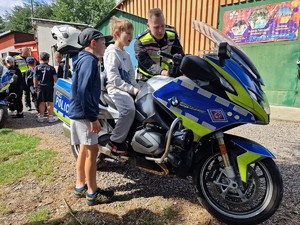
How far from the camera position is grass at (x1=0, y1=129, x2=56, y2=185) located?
365 cm

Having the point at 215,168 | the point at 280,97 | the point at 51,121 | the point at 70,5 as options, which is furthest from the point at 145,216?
the point at 70,5

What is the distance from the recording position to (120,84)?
2.90 m

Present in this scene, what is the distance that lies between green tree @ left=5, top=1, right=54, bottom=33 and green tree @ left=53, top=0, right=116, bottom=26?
39.5 feet

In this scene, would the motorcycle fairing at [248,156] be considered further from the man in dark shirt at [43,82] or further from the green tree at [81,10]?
the green tree at [81,10]

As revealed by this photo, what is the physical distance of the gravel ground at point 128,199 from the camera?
2.65 metres

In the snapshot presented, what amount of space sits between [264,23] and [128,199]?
21.7 ft

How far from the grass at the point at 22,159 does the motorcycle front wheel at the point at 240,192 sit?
2.15 metres

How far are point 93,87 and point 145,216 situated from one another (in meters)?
1.41

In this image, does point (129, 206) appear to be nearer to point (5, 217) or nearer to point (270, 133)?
point (5, 217)

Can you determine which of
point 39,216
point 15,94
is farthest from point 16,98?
point 39,216

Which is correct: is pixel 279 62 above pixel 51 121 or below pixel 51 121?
above

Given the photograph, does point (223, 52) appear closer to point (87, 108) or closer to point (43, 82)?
point (87, 108)

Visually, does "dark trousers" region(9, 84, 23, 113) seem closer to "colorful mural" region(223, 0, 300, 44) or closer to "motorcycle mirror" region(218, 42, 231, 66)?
"colorful mural" region(223, 0, 300, 44)

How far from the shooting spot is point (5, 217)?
9.00ft
